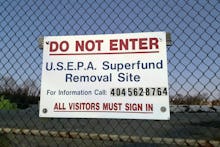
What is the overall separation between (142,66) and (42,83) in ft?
3.53

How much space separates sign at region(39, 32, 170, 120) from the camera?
10.6 ft

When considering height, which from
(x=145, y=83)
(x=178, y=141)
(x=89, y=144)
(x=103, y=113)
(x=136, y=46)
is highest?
(x=136, y=46)

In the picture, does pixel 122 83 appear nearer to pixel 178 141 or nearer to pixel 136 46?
pixel 136 46

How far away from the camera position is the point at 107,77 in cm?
332

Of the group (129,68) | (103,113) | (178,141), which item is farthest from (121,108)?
(178,141)

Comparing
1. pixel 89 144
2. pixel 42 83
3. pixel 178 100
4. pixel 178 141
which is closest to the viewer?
pixel 178 141

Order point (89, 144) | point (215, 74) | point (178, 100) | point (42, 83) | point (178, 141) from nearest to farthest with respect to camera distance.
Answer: point (178, 141) < point (215, 74) < point (42, 83) < point (178, 100) < point (89, 144)

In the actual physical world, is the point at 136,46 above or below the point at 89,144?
above

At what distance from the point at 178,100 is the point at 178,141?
0.99m

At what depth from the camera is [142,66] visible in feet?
10.7

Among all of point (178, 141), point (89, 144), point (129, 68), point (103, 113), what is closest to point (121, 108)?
point (103, 113)

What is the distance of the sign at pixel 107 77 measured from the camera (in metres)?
3.23

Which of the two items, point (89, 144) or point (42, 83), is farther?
point (89, 144)

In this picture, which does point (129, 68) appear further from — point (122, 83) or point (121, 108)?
point (121, 108)
